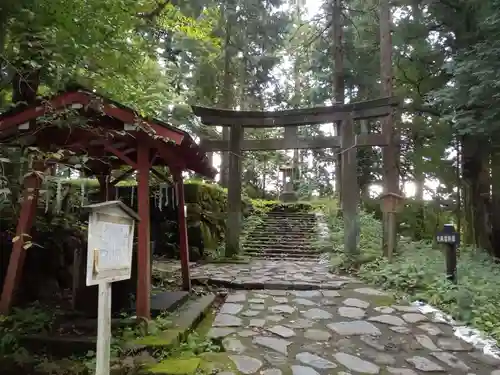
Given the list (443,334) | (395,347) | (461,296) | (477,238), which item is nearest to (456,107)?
(477,238)

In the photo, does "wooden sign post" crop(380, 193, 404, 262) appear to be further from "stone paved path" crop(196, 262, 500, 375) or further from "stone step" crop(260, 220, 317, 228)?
"stone step" crop(260, 220, 317, 228)

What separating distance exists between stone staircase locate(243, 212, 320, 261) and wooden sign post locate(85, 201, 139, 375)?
891 centimetres

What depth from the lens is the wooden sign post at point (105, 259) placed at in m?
2.53

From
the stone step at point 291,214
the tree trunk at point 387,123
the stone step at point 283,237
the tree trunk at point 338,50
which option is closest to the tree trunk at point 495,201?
the tree trunk at point 387,123

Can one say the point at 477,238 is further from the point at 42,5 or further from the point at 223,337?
the point at 42,5

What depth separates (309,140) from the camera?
32.1 feet

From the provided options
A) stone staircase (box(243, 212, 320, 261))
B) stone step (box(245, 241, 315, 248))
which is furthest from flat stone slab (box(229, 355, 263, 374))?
stone step (box(245, 241, 315, 248))

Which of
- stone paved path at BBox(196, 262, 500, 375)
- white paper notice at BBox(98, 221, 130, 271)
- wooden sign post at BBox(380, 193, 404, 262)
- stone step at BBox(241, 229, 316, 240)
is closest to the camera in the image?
white paper notice at BBox(98, 221, 130, 271)

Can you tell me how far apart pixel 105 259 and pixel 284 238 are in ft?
37.1

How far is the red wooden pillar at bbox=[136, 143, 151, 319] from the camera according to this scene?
14.7 feet

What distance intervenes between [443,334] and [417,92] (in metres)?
9.22

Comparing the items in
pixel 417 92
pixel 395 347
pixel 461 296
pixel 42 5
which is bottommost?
pixel 395 347

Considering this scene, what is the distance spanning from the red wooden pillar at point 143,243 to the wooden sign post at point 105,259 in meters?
1.70

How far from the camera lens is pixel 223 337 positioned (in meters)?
4.54
